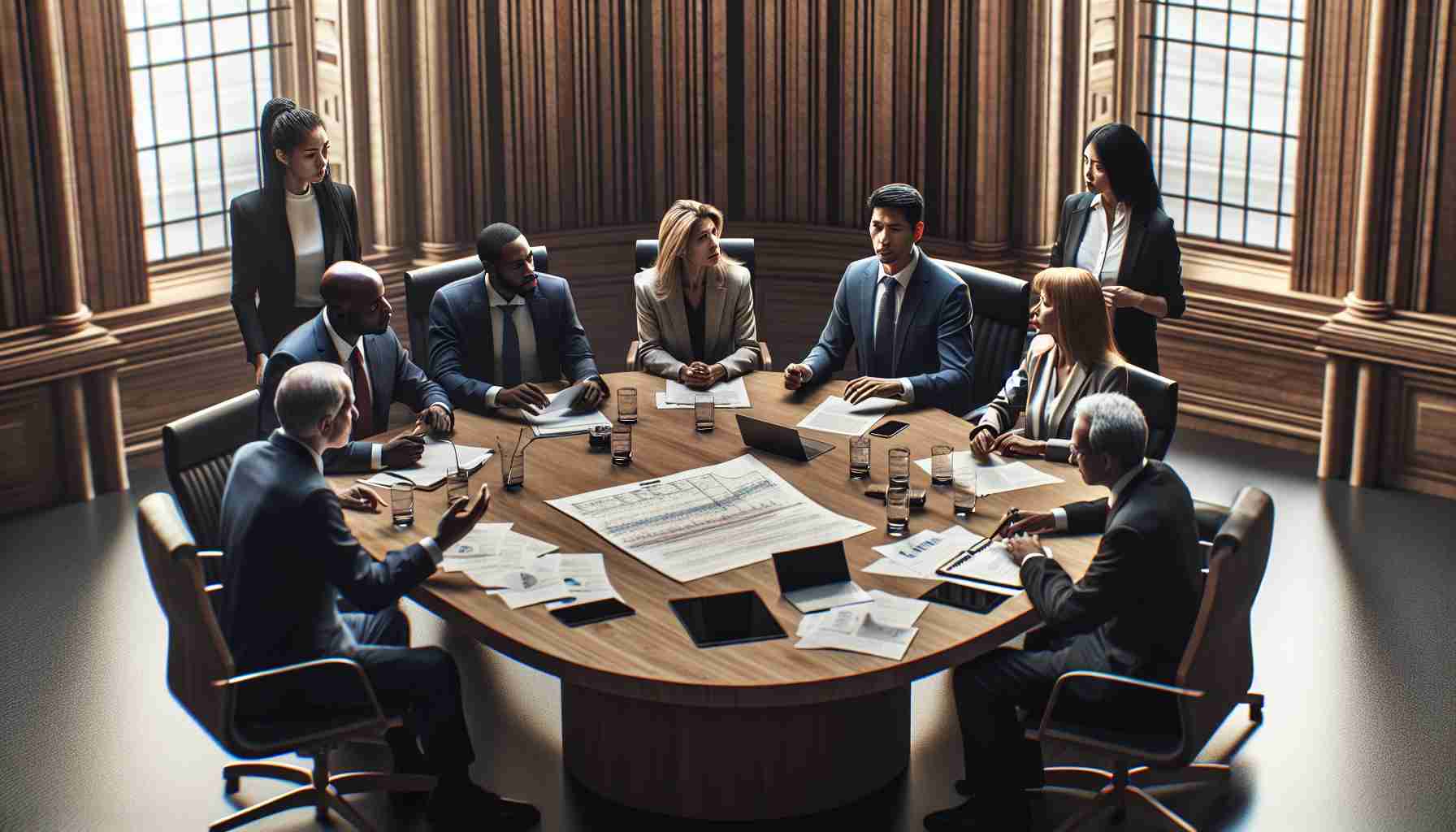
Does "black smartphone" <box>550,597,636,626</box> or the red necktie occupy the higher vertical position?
the red necktie

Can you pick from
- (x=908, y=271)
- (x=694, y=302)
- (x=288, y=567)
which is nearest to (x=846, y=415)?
(x=908, y=271)

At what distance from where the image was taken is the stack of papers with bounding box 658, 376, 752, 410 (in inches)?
226

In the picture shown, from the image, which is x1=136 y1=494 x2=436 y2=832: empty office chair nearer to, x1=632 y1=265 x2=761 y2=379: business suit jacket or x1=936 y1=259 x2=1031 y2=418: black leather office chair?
x1=632 y1=265 x2=761 y2=379: business suit jacket

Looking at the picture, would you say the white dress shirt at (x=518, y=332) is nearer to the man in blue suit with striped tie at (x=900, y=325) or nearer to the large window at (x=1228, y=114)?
the man in blue suit with striped tie at (x=900, y=325)

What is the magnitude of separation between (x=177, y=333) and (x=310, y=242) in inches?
59.8

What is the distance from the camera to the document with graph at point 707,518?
14.7 ft

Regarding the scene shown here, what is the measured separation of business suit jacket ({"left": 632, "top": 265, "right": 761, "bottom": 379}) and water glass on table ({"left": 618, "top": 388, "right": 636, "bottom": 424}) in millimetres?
677

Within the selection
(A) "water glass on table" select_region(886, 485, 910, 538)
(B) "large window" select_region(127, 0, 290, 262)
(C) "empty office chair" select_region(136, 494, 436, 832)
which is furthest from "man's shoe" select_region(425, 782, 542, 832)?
(B) "large window" select_region(127, 0, 290, 262)

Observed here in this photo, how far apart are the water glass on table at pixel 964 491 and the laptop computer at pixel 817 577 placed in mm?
555

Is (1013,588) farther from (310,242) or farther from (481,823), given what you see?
(310,242)

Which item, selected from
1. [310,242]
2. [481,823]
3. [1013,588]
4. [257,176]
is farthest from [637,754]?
[257,176]

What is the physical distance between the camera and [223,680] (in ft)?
13.1

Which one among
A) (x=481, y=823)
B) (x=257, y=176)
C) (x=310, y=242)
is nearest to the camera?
(x=481, y=823)

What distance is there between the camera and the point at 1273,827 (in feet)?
14.9
